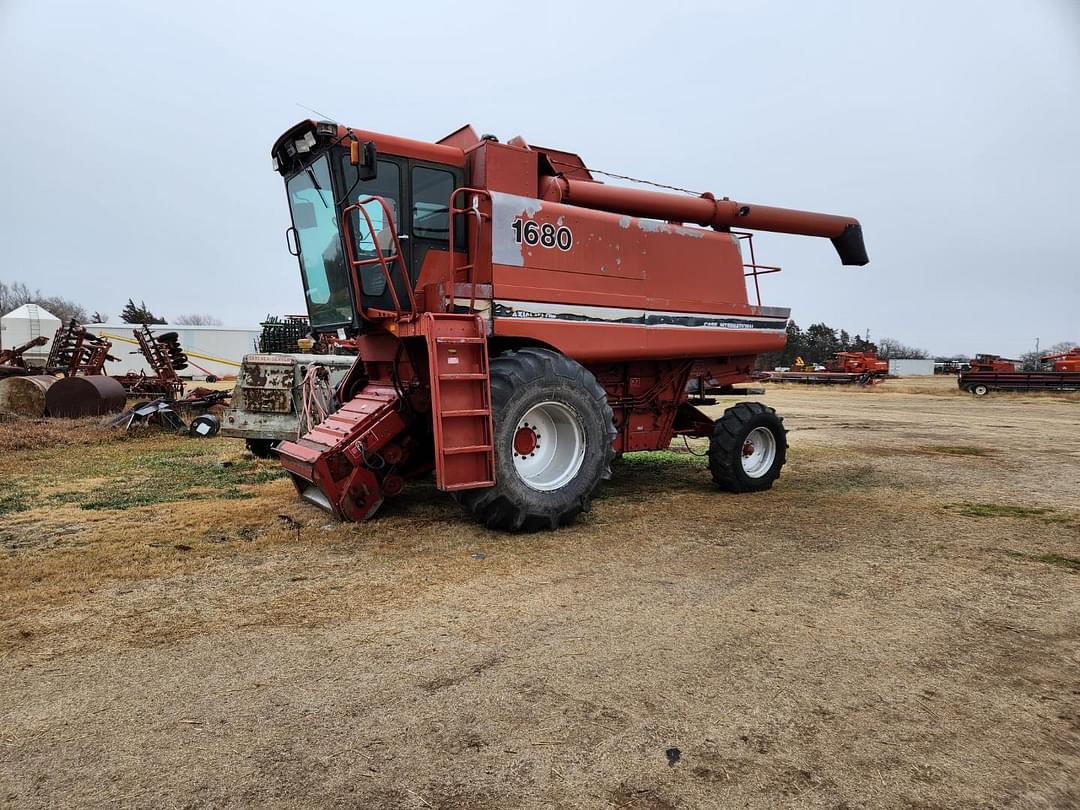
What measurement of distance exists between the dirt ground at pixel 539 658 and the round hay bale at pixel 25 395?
7698mm

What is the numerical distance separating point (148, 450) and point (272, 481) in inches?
136

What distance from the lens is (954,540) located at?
519 centimetres

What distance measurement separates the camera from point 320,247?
6.25m

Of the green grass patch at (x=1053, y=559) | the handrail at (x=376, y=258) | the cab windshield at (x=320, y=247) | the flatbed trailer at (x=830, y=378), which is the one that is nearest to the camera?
the green grass patch at (x=1053, y=559)

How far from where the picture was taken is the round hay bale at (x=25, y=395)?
12.5 metres

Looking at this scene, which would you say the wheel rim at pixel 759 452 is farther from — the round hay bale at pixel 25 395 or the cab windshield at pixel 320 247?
the round hay bale at pixel 25 395

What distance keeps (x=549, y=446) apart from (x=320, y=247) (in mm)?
2769

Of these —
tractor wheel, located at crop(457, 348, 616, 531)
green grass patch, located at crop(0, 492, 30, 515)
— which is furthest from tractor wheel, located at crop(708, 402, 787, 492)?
green grass patch, located at crop(0, 492, 30, 515)

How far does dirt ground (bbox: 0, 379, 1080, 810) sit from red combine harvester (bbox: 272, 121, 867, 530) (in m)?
0.51

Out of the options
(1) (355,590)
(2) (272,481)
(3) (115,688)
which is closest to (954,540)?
(1) (355,590)

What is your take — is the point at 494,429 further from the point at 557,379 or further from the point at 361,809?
the point at 361,809

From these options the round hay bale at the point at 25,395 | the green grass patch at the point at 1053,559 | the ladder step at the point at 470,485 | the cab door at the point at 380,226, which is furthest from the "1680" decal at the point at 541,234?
the round hay bale at the point at 25,395

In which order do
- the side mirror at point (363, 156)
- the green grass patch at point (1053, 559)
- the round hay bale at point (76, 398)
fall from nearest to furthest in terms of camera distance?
the green grass patch at point (1053, 559), the side mirror at point (363, 156), the round hay bale at point (76, 398)

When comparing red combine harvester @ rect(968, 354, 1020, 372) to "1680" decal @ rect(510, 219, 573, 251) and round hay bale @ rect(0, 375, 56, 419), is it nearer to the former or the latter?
"1680" decal @ rect(510, 219, 573, 251)
